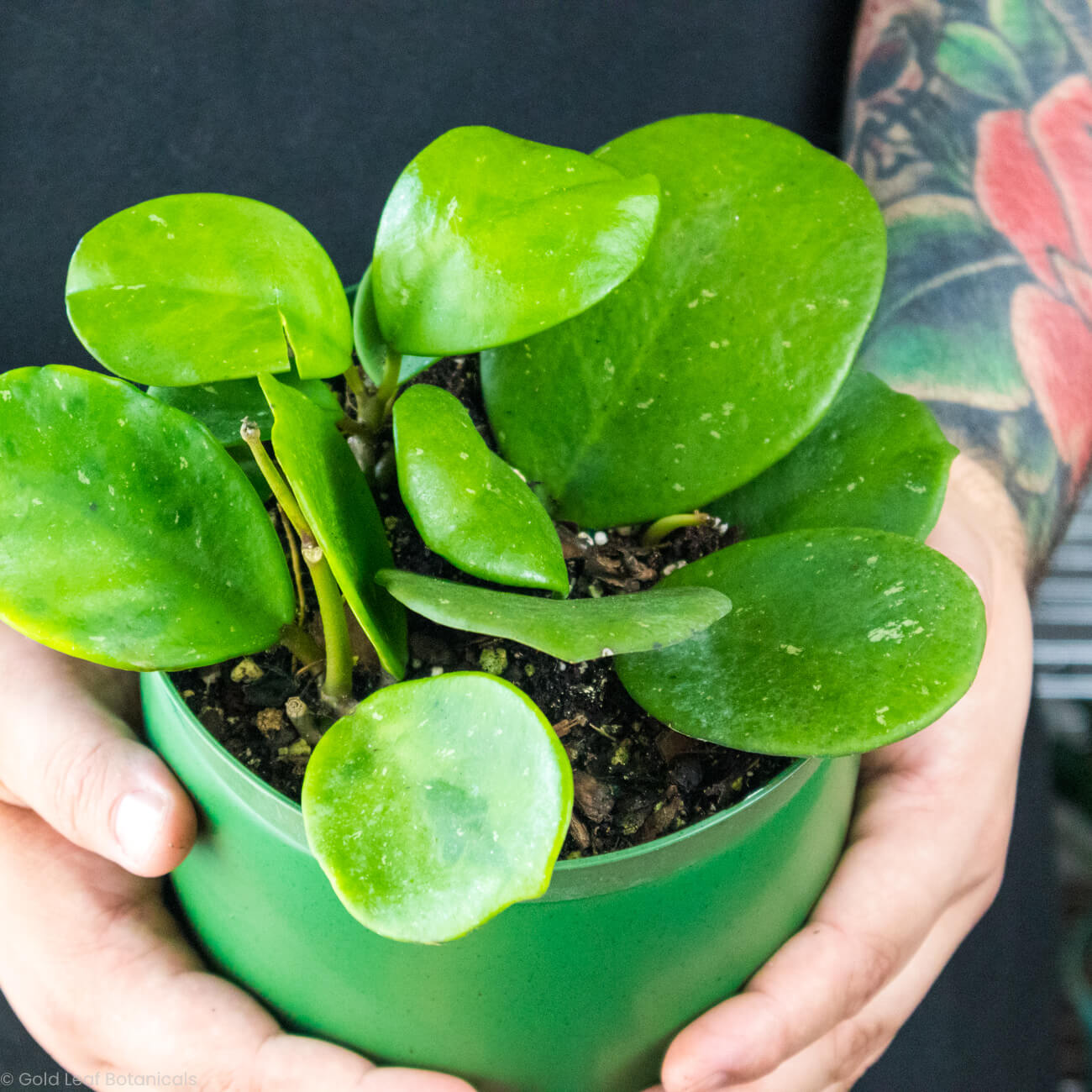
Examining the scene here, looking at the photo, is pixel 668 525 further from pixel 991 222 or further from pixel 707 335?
pixel 991 222

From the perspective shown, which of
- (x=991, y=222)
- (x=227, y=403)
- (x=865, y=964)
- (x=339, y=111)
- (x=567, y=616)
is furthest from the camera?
(x=991, y=222)

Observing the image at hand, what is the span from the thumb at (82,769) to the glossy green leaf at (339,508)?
0.46 feet

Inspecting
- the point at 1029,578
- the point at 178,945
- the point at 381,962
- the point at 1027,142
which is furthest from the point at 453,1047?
the point at 1027,142

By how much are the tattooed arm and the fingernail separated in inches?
10.5

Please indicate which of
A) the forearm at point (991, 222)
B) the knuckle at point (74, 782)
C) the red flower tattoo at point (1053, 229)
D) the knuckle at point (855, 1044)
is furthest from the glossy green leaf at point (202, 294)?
the red flower tattoo at point (1053, 229)

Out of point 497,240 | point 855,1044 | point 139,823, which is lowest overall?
point 855,1044

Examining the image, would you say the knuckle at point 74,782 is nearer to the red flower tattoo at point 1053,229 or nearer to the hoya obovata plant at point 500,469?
the hoya obovata plant at point 500,469

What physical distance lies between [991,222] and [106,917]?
0.86m

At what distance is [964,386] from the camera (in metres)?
0.80

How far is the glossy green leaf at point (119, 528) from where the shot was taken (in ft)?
0.89

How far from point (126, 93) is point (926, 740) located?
0.70m

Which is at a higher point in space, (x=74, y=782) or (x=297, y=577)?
(x=297, y=577)

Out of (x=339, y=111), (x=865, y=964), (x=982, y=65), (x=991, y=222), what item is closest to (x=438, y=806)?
(x=865, y=964)

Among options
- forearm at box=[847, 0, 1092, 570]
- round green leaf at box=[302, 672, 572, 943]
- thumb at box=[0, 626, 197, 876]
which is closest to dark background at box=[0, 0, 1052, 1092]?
forearm at box=[847, 0, 1092, 570]
